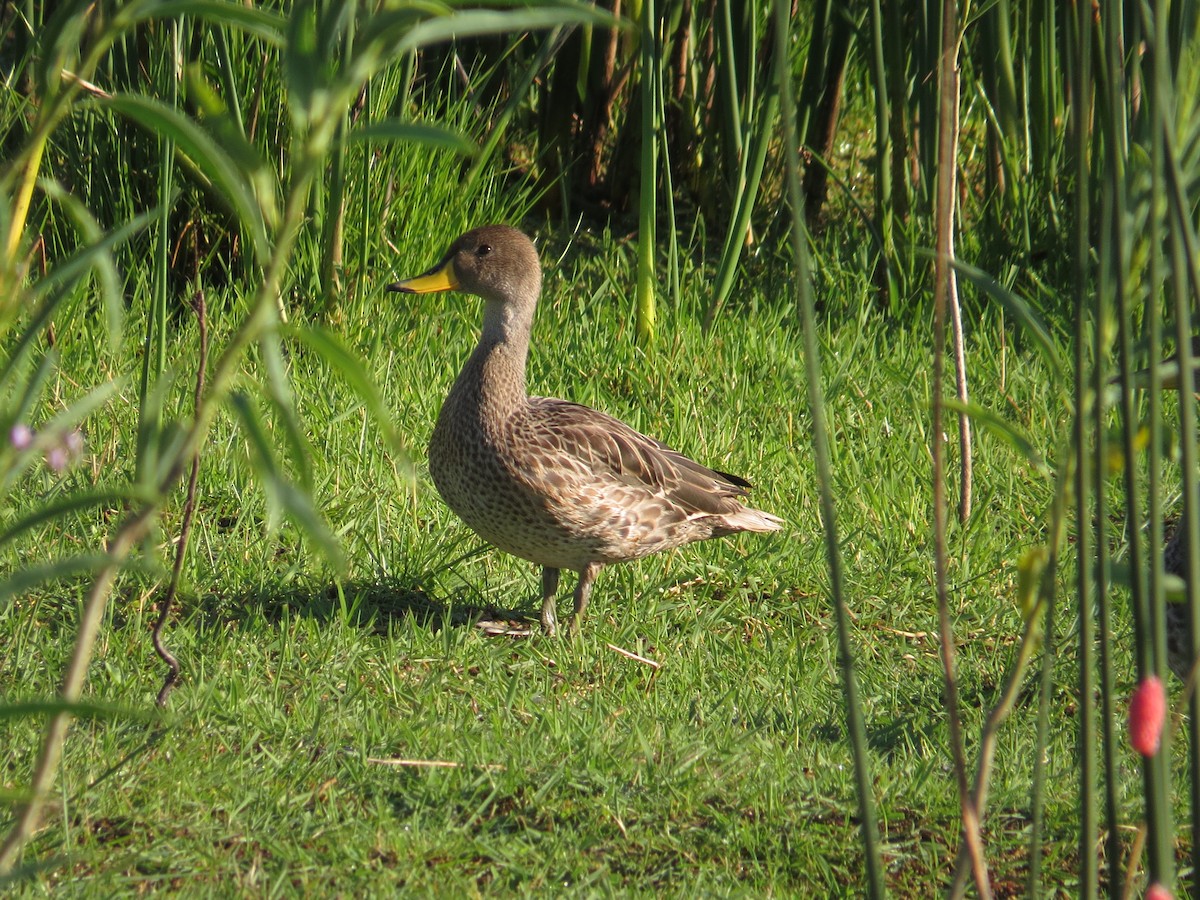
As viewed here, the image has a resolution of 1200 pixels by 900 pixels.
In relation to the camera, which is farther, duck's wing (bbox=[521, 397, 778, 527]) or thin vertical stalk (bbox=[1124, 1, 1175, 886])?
duck's wing (bbox=[521, 397, 778, 527])

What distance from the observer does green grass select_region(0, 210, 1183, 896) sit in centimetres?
309

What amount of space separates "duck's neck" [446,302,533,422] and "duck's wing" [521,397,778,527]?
0.10 m

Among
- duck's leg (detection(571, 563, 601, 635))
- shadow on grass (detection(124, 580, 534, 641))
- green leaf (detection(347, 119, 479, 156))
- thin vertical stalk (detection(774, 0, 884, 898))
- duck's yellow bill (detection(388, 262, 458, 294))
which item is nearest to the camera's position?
green leaf (detection(347, 119, 479, 156))

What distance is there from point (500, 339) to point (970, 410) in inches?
123

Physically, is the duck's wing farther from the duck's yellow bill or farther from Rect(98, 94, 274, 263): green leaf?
Rect(98, 94, 274, 263): green leaf

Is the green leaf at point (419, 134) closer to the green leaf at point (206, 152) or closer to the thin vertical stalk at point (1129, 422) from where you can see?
the green leaf at point (206, 152)

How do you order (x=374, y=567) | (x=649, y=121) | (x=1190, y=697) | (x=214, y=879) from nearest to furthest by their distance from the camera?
(x=1190, y=697) → (x=214, y=879) → (x=374, y=567) → (x=649, y=121)

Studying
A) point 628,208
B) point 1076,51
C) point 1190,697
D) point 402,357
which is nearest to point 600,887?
point 1190,697

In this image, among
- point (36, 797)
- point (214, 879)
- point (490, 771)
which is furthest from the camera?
point (490, 771)

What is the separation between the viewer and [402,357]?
5.96m

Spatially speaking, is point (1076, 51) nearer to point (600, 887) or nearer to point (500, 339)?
point (600, 887)

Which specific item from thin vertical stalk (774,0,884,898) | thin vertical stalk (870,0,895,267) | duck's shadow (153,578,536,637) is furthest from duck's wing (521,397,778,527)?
thin vertical stalk (774,0,884,898)

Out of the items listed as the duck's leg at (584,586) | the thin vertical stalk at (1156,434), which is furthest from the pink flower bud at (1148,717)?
the duck's leg at (584,586)

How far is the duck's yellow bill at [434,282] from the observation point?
5184 millimetres
